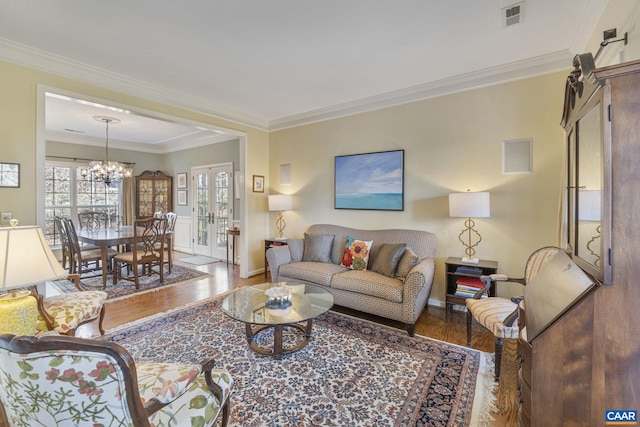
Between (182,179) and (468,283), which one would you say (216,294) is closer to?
(468,283)

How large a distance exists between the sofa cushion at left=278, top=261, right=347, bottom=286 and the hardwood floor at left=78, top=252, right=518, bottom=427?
1.51ft

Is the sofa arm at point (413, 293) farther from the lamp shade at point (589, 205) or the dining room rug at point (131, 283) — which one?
the dining room rug at point (131, 283)

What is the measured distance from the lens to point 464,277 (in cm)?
299

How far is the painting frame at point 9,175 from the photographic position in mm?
2549

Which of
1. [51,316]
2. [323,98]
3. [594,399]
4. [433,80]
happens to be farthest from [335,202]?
[594,399]

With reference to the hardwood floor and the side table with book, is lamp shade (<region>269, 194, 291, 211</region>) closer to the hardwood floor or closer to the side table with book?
the hardwood floor

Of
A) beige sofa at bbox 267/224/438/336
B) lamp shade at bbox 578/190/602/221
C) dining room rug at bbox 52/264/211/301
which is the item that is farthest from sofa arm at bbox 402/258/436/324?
dining room rug at bbox 52/264/211/301

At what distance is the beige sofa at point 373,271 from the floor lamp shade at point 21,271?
92.5 inches

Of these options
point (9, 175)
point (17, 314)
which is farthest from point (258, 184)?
point (17, 314)

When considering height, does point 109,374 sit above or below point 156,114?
below

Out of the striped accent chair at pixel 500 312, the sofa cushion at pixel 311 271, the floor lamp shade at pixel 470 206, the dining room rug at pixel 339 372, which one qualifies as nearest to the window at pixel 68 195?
the dining room rug at pixel 339 372

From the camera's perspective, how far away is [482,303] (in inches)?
89.0

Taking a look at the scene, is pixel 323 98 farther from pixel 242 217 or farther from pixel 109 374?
pixel 109 374

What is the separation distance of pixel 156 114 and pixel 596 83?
13.5ft
